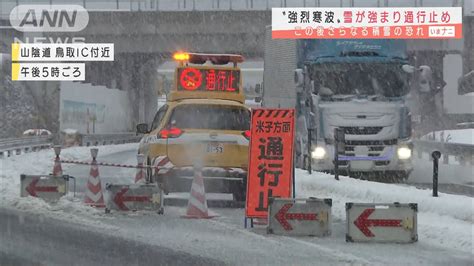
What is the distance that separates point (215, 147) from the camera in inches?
508

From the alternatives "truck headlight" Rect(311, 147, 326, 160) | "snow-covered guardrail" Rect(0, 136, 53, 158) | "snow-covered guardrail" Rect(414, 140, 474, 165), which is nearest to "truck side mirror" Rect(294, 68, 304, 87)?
"truck headlight" Rect(311, 147, 326, 160)

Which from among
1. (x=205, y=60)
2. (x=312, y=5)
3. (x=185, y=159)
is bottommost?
(x=185, y=159)

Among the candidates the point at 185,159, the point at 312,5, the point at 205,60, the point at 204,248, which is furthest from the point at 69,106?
the point at 204,248

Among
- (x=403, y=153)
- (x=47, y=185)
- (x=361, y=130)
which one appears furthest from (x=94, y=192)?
(x=403, y=153)

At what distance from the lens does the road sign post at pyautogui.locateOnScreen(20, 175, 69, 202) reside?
43.3 feet

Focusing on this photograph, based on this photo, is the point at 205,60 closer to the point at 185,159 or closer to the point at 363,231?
the point at 185,159

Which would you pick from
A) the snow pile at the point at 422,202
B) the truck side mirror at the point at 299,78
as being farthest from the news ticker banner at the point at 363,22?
the snow pile at the point at 422,202

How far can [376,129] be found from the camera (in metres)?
17.7

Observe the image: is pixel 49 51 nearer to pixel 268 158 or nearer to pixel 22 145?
pixel 22 145

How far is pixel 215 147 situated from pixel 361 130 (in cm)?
599

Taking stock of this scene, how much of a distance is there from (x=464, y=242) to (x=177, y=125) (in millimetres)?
6049

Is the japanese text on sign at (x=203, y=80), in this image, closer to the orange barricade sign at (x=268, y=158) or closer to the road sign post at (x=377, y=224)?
the orange barricade sign at (x=268, y=158)

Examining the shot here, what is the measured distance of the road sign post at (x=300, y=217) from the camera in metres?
9.91

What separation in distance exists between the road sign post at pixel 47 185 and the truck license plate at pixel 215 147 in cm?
286
